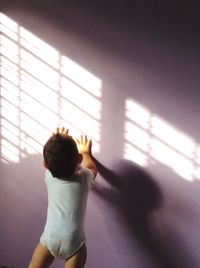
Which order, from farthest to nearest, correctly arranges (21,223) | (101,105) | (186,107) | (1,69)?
(21,223)
(1,69)
(101,105)
(186,107)

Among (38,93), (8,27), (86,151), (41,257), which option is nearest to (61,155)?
(86,151)

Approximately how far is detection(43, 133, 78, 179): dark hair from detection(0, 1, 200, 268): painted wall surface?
0.50 feet

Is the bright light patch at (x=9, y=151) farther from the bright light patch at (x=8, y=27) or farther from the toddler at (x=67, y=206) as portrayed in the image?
the bright light patch at (x=8, y=27)

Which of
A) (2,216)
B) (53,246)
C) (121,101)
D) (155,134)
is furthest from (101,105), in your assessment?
(2,216)

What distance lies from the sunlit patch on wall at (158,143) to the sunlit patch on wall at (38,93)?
13cm

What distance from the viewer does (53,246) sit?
1.44 m

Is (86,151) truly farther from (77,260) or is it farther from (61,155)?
(77,260)

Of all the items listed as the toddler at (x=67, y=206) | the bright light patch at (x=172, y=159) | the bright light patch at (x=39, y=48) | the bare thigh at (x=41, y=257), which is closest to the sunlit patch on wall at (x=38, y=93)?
the bright light patch at (x=39, y=48)

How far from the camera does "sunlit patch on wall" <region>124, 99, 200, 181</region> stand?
1390 millimetres

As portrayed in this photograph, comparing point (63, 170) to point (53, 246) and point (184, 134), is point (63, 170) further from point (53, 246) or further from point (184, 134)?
→ point (184, 134)

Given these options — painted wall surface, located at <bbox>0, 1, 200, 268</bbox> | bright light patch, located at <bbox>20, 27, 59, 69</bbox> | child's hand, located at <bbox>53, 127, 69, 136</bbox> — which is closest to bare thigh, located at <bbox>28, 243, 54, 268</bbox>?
painted wall surface, located at <bbox>0, 1, 200, 268</bbox>

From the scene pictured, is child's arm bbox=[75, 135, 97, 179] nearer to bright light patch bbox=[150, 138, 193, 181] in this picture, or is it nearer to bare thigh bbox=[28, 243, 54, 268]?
bright light patch bbox=[150, 138, 193, 181]

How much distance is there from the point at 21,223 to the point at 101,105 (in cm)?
61

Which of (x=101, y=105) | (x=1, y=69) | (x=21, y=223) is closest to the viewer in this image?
(x=101, y=105)
